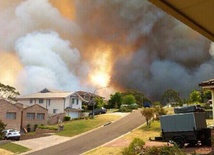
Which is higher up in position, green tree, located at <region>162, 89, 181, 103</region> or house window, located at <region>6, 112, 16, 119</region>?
green tree, located at <region>162, 89, 181, 103</region>

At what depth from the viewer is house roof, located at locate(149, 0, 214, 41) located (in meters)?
2.96

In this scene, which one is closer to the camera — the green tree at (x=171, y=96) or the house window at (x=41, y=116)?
the house window at (x=41, y=116)

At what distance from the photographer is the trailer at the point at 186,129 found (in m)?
16.9

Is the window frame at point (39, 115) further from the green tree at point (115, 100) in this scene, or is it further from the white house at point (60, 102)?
the green tree at point (115, 100)

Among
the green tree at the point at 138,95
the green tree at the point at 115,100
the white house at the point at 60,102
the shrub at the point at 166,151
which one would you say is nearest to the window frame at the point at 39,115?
the white house at the point at 60,102

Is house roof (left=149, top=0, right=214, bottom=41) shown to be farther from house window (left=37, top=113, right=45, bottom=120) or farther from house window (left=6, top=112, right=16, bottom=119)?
house window (left=37, top=113, right=45, bottom=120)

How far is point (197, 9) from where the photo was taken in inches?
124

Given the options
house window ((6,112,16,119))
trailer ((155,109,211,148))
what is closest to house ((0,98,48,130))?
house window ((6,112,16,119))

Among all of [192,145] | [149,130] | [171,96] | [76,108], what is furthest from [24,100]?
[192,145]

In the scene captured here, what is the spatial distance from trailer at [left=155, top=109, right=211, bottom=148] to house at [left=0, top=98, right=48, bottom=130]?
31971 mm

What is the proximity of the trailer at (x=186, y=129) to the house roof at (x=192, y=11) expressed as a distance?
13944 mm

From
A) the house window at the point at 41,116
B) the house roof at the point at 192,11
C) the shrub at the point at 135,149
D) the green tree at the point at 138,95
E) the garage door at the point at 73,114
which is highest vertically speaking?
the green tree at the point at 138,95

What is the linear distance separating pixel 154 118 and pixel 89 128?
28.6 feet

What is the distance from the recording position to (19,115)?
44.9m
